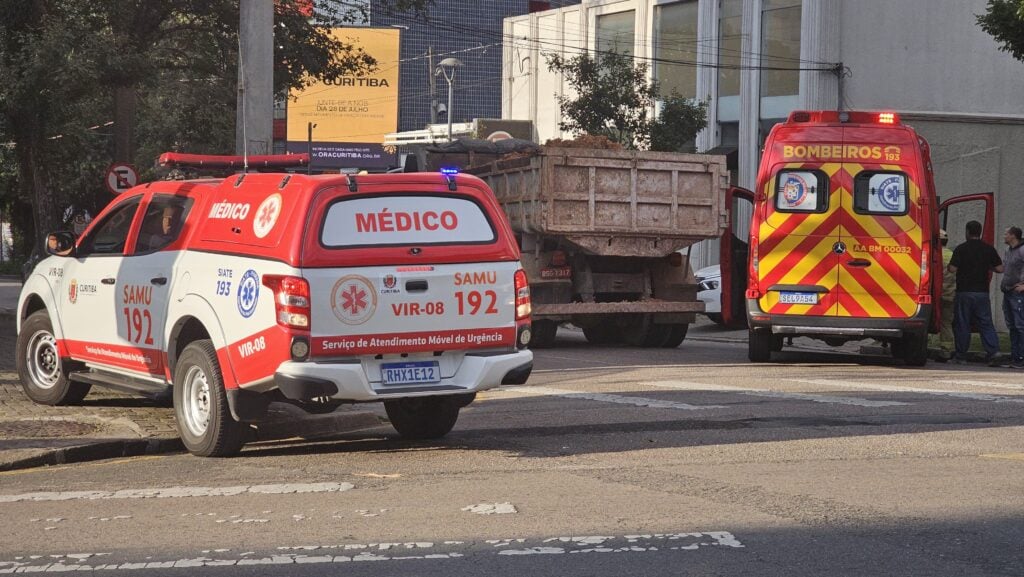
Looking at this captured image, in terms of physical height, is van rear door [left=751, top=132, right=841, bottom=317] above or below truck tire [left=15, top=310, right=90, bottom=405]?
above

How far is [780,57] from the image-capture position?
126 ft

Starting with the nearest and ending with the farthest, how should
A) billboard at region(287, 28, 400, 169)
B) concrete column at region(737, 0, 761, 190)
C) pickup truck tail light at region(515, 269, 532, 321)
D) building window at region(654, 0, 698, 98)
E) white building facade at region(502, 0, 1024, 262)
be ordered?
pickup truck tail light at region(515, 269, 532, 321) < white building facade at region(502, 0, 1024, 262) < concrete column at region(737, 0, 761, 190) < building window at region(654, 0, 698, 98) < billboard at region(287, 28, 400, 169)

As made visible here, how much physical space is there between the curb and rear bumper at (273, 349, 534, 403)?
59.6 inches

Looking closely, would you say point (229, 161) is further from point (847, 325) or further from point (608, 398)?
point (847, 325)

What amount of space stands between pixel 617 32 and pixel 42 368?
36504 millimetres

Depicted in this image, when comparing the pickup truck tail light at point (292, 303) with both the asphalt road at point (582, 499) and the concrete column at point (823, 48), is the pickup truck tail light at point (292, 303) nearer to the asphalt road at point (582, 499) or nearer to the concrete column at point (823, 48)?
the asphalt road at point (582, 499)

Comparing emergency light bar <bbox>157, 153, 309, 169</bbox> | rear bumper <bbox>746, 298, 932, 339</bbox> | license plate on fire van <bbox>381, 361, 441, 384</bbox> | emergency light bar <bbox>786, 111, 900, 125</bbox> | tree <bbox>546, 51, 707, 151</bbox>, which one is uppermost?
tree <bbox>546, 51, 707, 151</bbox>

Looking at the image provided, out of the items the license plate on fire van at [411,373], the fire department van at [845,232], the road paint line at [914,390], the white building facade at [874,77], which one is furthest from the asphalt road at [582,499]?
the white building facade at [874,77]

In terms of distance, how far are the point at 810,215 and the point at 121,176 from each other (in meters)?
11.8

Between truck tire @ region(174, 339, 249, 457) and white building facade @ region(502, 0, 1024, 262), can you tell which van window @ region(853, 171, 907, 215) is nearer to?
truck tire @ region(174, 339, 249, 457)

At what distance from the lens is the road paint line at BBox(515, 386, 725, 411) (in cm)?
1209

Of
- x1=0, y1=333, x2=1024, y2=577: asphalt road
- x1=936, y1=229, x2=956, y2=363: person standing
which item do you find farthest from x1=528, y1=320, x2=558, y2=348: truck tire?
x1=0, y1=333, x2=1024, y2=577: asphalt road

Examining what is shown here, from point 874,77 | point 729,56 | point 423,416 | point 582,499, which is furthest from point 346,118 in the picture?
point 582,499

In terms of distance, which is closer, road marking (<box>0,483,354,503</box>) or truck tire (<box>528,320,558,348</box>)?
road marking (<box>0,483,354,503</box>)
